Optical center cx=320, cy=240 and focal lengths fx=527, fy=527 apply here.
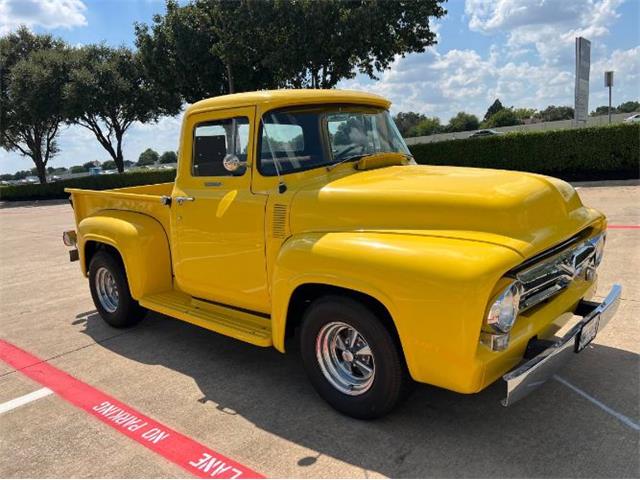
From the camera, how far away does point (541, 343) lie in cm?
310

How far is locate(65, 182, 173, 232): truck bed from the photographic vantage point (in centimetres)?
498

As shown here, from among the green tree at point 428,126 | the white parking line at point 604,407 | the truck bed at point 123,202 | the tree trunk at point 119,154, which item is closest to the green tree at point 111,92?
the tree trunk at point 119,154

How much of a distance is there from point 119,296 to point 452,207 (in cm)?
369

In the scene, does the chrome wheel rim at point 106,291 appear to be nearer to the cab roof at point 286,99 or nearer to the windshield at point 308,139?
the cab roof at point 286,99

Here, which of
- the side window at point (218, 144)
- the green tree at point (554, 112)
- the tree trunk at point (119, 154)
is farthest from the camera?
the green tree at point (554, 112)

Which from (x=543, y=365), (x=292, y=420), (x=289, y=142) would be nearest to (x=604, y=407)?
(x=543, y=365)

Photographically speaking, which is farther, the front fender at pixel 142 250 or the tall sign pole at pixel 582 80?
the tall sign pole at pixel 582 80

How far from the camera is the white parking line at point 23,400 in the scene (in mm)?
3975

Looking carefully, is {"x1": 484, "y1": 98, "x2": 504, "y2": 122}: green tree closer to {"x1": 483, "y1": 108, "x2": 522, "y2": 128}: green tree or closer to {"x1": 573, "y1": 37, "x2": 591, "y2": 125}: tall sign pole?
{"x1": 483, "y1": 108, "x2": 522, "y2": 128}: green tree

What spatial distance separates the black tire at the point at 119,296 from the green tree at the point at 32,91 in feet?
84.4

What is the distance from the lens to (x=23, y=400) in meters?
4.07

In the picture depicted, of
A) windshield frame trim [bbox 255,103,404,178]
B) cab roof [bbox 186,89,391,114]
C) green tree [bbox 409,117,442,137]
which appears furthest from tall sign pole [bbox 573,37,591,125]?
green tree [bbox 409,117,442,137]

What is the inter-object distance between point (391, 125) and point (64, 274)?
6200 mm

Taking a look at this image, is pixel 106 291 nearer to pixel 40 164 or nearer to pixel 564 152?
pixel 564 152
